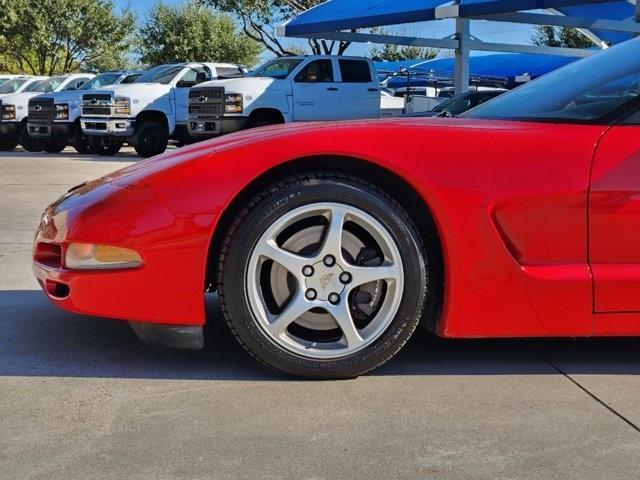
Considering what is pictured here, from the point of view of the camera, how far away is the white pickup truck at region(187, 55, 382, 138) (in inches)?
616

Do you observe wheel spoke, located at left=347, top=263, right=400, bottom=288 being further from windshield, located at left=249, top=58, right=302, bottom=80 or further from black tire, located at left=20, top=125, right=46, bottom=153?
black tire, located at left=20, top=125, right=46, bottom=153

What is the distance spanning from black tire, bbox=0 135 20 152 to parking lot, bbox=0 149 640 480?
1752 centimetres

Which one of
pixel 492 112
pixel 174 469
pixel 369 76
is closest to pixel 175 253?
pixel 174 469

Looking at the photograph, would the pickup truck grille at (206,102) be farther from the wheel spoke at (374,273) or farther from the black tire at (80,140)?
the wheel spoke at (374,273)

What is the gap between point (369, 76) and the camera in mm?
16875

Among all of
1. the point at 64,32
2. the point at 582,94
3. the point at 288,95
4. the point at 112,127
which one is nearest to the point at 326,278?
the point at 582,94

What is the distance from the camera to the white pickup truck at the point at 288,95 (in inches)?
616

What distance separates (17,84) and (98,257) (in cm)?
2042

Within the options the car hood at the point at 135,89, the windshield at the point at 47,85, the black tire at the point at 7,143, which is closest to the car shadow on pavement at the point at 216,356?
the car hood at the point at 135,89

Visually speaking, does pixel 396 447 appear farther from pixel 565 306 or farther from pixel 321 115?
pixel 321 115

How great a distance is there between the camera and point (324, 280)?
3111 millimetres

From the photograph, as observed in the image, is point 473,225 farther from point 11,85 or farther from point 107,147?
point 11,85

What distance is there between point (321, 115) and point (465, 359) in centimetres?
1321

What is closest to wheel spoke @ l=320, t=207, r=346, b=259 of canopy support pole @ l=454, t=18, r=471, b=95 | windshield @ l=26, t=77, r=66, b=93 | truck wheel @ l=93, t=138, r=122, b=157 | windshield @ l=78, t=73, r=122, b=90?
truck wheel @ l=93, t=138, r=122, b=157
